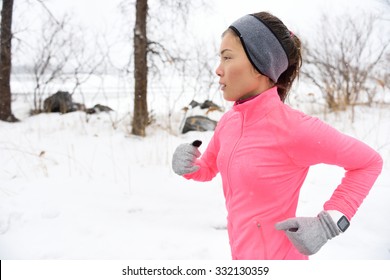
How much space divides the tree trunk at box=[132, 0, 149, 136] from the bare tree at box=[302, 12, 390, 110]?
3.13m

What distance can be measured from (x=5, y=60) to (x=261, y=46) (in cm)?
604

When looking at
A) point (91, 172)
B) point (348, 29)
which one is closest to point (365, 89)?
point (348, 29)

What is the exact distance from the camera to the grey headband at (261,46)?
0.97 m

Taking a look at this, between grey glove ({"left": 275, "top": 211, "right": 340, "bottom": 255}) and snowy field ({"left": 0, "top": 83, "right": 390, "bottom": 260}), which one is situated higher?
grey glove ({"left": 275, "top": 211, "right": 340, "bottom": 255})

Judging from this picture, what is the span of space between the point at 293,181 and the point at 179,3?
4692 mm

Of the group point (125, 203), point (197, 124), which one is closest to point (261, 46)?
point (125, 203)

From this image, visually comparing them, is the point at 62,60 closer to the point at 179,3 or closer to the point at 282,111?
the point at 179,3

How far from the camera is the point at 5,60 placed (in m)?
5.63

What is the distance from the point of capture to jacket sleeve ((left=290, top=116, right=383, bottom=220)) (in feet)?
2.90

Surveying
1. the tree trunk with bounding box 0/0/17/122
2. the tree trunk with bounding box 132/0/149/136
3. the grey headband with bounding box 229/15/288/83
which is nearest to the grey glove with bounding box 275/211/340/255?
the grey headband with bounding box 229/15/288/83

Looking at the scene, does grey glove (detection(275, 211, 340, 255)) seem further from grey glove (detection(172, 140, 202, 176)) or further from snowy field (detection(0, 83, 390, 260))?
snowy field (detection(0, 83, 390, 260))

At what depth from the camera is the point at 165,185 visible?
132 inches

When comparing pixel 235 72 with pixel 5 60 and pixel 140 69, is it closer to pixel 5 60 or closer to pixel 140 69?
pixel 140 69

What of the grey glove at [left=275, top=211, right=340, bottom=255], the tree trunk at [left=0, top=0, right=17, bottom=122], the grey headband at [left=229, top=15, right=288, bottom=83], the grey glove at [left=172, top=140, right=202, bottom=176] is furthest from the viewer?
the tree trunk at [left=0, top=0, right=17, bottom=122]
